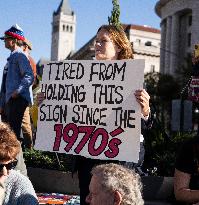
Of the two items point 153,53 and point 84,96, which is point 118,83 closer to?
point 84,96

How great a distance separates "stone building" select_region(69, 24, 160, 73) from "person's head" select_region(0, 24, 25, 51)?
71.0m

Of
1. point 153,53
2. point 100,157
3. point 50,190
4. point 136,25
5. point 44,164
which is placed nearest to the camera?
point 100,157

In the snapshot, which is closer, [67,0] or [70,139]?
[70,139]

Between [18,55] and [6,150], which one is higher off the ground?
[18,55]

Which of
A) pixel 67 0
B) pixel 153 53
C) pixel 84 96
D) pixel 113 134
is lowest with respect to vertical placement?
pixel 113 134

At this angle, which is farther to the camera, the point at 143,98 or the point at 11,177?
the point at 143,98

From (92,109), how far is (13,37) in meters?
2.54

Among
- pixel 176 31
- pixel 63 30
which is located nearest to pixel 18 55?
pixel 176 31

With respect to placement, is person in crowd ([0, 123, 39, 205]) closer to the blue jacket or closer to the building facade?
the blue jacket

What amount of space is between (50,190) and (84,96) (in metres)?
2.26

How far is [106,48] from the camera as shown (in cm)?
336

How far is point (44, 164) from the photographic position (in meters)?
6.04

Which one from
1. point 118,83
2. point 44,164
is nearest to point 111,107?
point 118,83

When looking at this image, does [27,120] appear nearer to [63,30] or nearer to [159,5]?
[159,5]
